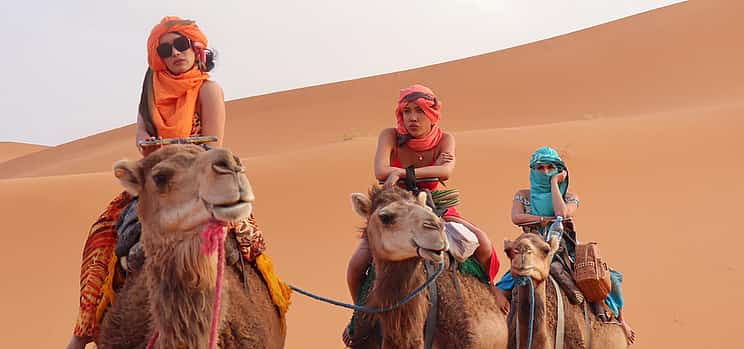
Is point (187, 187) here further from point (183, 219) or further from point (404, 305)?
point (404, 305)

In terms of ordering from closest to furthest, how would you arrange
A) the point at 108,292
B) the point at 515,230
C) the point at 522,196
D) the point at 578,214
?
the point at 108,292 < the point at 522,196 < the point at 515,230 < the point at 578,214

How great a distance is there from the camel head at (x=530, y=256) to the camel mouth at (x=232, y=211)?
2679mm

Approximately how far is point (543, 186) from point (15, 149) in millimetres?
93991

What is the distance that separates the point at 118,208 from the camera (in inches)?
186

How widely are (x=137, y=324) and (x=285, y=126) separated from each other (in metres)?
44.3

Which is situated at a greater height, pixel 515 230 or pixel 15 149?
pixel 15 149

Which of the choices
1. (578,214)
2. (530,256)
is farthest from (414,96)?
(578,214)

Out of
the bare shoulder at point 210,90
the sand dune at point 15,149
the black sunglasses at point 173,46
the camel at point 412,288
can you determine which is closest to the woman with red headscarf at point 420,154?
the camel at point 412,288

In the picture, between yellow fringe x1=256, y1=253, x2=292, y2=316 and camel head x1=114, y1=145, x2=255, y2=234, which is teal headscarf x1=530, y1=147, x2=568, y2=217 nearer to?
yellow fringe x1=256, y1=253, x2=292, y2=316

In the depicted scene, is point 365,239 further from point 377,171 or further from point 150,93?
point 150,93

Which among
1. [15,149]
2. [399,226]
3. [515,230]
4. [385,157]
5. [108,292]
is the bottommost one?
[108,292]

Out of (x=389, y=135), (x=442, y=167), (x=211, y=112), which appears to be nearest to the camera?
(x=211, y=112)

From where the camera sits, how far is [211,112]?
16.0ft

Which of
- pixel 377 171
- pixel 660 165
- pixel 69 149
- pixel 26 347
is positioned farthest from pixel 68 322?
pixel 69 149
